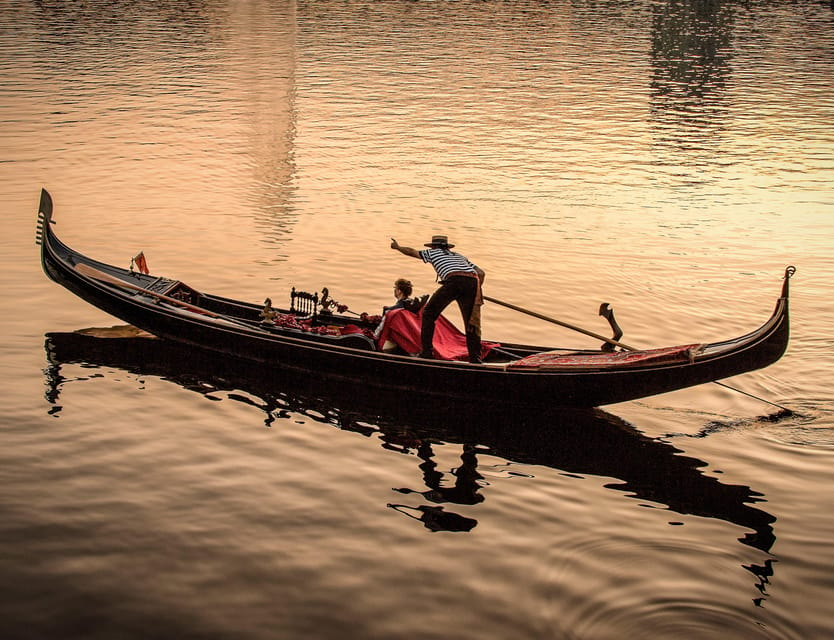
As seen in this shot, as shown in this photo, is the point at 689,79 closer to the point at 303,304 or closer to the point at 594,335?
the point at 303,304

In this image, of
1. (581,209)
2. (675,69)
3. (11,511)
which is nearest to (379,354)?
(11,511)

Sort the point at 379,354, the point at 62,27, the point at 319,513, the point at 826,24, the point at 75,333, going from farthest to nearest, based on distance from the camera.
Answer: the point at 826,24 → the point at 62,27 → the point at 75,333 → the point at 379,354 → the point at 319,513

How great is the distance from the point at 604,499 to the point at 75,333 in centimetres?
794

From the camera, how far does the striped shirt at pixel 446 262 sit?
436 inches

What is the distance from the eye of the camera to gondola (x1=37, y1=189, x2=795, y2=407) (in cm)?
1012

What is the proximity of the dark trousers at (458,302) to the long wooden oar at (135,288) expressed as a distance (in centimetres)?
250

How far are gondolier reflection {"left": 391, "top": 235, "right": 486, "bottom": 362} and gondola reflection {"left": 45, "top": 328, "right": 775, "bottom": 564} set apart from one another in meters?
0.81

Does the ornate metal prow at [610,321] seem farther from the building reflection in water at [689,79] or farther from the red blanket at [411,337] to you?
the building reflection in water at [689,79]

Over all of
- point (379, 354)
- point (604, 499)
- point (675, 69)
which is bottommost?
point (604, 499)

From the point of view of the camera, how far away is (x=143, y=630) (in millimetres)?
6895

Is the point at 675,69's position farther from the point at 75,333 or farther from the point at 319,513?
the point at 319,513

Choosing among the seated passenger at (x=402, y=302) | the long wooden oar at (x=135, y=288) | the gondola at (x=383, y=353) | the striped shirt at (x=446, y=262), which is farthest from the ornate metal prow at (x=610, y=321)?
the long wooden oar at (x=135, y=288)

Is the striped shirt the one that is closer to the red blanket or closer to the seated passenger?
the seated passenger

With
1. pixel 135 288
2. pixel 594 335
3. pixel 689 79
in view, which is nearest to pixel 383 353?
pixel 594 335
